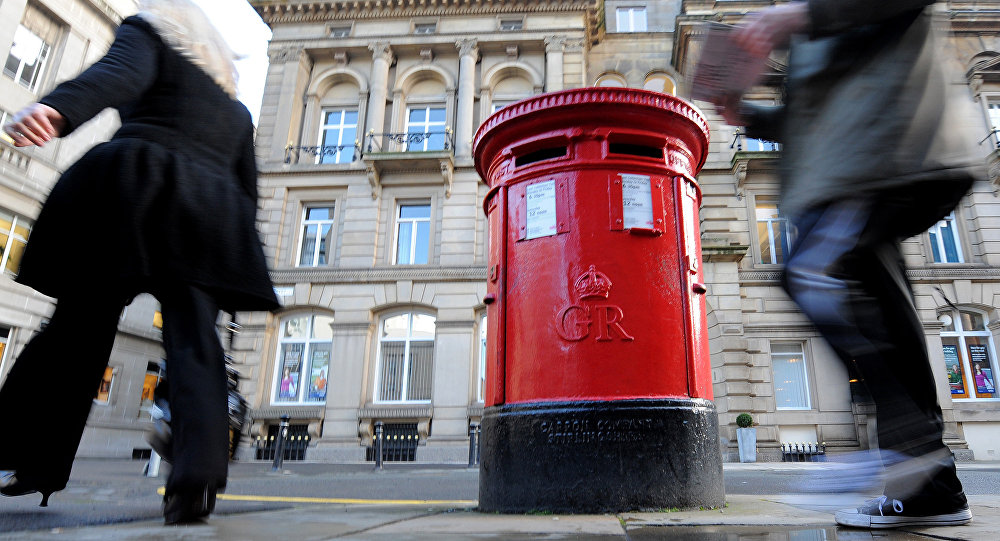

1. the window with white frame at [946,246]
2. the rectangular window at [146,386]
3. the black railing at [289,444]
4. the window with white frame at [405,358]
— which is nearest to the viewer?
the black railing at [289,444]

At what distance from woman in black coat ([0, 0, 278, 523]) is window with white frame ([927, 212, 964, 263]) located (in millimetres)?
18771

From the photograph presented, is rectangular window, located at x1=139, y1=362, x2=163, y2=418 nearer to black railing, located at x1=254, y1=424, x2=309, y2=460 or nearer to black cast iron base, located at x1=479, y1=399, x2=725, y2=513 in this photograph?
black railing, located at x1=254, y1=424, x2=309, y2=460

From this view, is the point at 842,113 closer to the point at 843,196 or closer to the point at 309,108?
the point at 843,196

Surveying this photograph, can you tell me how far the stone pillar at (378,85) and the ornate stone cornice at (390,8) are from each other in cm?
130

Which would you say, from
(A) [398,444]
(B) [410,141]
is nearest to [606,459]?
(A) [398,444]

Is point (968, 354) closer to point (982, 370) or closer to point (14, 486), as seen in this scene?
point (982, 370)

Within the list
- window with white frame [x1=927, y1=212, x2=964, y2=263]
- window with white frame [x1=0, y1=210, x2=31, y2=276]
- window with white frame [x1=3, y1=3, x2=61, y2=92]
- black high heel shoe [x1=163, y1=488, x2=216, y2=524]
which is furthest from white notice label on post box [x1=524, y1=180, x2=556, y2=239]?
window with white frame [x1=3, y1=3, x2=61, y2=92]

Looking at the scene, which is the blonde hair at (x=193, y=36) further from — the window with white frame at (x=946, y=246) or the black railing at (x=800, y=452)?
the window with white frame at (x=946, y=246)

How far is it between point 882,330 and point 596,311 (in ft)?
4.66

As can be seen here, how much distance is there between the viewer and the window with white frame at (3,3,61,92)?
16.8 meters

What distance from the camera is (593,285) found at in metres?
3.11

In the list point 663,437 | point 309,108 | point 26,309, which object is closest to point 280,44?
point 309,108

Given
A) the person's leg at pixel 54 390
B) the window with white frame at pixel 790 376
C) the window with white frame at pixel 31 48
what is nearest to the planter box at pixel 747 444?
the window with white frame at pixel 790 376

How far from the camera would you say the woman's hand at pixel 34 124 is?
171cm
